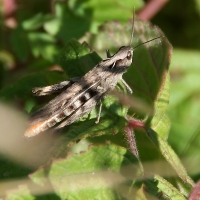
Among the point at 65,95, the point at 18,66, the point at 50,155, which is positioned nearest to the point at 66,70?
the point at 65,95

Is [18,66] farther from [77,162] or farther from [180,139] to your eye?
[77,162]

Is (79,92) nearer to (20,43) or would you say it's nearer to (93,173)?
(93,173)

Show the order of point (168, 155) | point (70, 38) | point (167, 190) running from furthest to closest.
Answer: point (70, 38), point (168, 155), point (167, 190)

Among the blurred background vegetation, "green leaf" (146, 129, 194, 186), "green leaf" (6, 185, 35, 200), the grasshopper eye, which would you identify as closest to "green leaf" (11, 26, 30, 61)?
the blurred background vegetation

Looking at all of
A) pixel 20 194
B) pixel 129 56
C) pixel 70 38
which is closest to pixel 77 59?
pixel 129 56

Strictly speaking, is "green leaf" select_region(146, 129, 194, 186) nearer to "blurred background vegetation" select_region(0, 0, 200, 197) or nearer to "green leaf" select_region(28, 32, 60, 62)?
"blurred background vegetation" select_region(0, 0, 200, 197)

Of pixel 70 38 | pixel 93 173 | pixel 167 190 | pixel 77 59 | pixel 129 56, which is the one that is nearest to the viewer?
pixel 93 173
